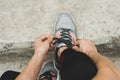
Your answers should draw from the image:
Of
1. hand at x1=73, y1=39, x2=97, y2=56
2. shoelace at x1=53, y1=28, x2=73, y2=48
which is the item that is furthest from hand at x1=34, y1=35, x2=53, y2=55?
hand at x1=73, y1=39, x2=97, y2=56

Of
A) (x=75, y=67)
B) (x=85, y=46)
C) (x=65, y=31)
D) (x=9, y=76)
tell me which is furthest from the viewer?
(x=65, y=31)

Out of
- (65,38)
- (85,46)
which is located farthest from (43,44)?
(85,46)

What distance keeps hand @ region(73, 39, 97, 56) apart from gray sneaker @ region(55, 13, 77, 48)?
42mm

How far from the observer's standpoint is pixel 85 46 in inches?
74.8

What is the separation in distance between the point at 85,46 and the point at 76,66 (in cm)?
35

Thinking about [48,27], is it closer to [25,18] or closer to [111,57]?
[25,18]

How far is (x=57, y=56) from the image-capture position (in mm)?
1856

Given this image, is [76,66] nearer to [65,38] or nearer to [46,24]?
A: [65,38]

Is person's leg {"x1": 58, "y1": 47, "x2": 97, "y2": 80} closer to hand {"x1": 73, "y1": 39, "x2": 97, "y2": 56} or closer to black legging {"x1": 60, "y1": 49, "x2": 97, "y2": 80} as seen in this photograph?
black legging {"x1": 60, "y1": 49, "x2": 97, "y2": 80}

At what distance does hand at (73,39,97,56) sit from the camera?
6.11 ft

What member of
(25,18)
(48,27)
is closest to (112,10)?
(48,27)

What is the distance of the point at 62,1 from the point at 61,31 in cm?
22

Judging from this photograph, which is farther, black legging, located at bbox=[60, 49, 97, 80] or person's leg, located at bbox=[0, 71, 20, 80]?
person's leg, located at bbox=[0, 71, 20, 80]

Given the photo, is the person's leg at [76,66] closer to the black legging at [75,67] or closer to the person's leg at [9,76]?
the black legging at [75,67]
